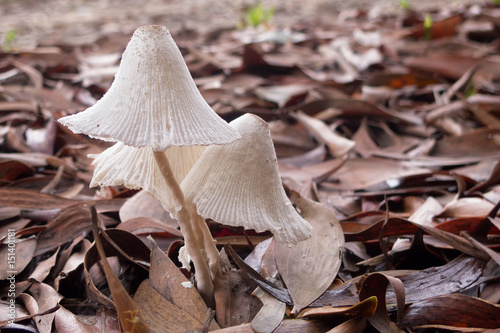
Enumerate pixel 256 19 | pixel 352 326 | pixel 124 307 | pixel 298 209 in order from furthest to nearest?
1. pixel 256 19
2. pixel 298 209
3. pixel 352 326
4. pixel 124 307

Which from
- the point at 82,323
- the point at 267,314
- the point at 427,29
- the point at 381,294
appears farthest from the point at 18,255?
the point at 427,29

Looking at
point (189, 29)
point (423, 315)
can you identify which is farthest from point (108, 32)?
point (423, 315)

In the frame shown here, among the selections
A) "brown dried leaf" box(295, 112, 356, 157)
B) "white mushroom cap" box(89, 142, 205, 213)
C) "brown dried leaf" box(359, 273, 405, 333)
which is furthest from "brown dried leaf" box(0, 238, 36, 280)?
"brown dried leaf" box(295, 112, 356, 157)

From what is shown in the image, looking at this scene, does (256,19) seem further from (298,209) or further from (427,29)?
(298,209)

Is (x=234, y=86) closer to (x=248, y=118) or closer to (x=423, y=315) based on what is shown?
(x=248, y=118)

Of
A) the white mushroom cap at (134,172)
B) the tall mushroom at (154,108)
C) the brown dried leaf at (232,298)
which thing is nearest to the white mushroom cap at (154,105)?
the tall mushroom at (154,108)
